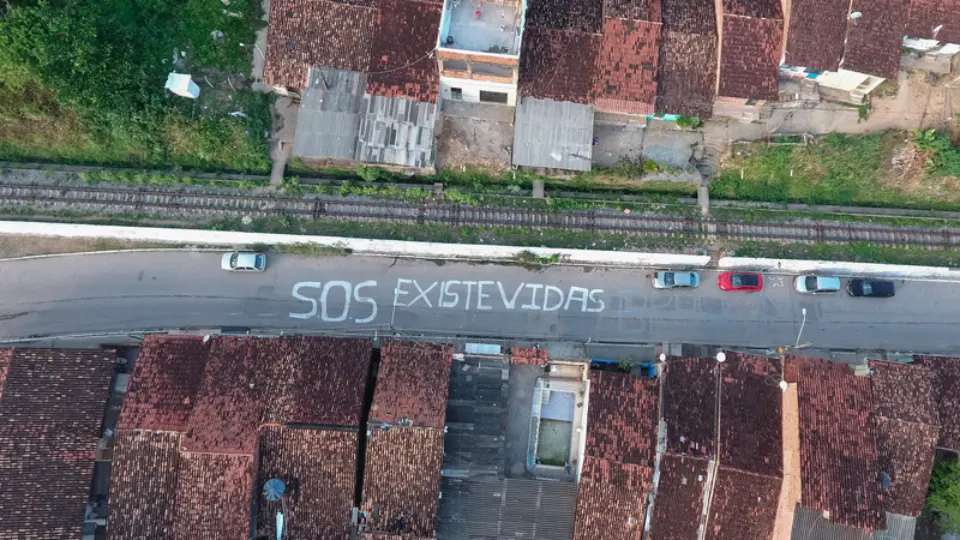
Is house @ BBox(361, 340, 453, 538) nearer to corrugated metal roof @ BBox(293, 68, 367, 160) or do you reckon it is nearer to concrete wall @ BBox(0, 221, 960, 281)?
concrete wall @ BBox(0, 221, 960, 281)

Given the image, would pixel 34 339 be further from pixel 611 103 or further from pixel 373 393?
pixel 611 103

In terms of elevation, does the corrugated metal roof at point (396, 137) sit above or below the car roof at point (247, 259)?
above

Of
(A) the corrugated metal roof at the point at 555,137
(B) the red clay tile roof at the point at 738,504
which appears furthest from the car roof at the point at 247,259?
(B) the red clay tile roof at the point at 738,504

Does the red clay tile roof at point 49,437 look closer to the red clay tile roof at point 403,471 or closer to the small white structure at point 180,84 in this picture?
the red clay tile roof at point 403,471

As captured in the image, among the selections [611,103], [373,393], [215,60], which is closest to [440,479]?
[373,393]

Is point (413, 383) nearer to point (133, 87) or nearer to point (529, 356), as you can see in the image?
point (529, 356)

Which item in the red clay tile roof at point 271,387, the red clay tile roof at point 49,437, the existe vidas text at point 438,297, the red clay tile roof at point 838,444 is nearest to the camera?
the red clay tile roof at point 838,444
